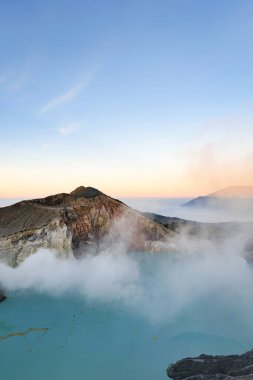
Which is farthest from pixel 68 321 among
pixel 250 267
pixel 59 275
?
pixel 250 267

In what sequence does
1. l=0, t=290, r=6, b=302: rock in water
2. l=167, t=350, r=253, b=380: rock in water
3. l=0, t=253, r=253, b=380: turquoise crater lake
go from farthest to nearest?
l=0, t=290, r=6, b=302: rock in water → l=0, t=253, r=253, b=380: turquoise crater lake → l=167, t=350, r=253, b=380: rock in water

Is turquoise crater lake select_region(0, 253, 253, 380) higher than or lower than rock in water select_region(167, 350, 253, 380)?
lower

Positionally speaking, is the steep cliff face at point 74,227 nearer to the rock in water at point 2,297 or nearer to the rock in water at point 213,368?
the rock in water at point 2,297

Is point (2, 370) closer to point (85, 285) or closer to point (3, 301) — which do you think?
point (3, 301)

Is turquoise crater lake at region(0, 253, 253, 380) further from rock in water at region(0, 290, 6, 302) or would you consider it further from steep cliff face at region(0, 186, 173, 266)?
steep cliff face at region(0, 186, 173, 266)

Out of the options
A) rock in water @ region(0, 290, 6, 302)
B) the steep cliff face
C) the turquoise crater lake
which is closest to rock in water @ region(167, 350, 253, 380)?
the turquoise crater lake

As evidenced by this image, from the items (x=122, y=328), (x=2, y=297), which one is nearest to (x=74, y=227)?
(x=2, y=297)
